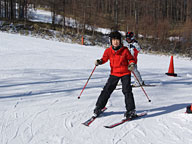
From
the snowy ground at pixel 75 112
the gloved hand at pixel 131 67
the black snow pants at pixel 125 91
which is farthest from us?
the black snow pants at pixel 125 91

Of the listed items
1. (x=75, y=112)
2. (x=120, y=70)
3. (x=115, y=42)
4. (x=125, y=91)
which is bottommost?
(x=75, y=112)

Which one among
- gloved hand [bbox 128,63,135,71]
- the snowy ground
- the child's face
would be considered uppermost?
the child's face

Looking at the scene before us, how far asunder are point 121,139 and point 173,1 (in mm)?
68312

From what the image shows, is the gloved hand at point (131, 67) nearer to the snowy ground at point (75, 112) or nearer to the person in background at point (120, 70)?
the person in background at point (120, 70)

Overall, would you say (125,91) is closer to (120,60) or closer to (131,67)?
(131,67)

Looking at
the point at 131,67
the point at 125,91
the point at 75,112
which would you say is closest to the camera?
the point at 131,67

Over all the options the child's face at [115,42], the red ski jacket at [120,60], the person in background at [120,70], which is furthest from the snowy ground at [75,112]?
the child's face at [115,42]

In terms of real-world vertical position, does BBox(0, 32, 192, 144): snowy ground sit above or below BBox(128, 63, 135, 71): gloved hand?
below

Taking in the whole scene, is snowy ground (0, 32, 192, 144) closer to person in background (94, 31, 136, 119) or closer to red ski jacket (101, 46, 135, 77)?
person in background (94, 31, 136, 119)

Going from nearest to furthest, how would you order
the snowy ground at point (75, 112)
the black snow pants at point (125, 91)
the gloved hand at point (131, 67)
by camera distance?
the snowy ground at point (75, 112), the gloved hand at point (131, 67), the black snow pants at point (125, 91)

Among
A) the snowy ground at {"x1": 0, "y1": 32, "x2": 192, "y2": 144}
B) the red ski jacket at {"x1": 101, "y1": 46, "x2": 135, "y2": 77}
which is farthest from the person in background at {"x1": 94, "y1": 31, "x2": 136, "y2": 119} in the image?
the snowy ground at {"x1": 0, "y1": 32, "x2": 192, "y2": 144}

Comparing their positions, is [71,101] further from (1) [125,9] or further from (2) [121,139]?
(1) [125,9]

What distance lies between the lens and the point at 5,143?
2.76m

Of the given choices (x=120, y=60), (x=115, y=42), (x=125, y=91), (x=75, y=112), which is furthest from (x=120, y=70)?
(x=75, y=112)
